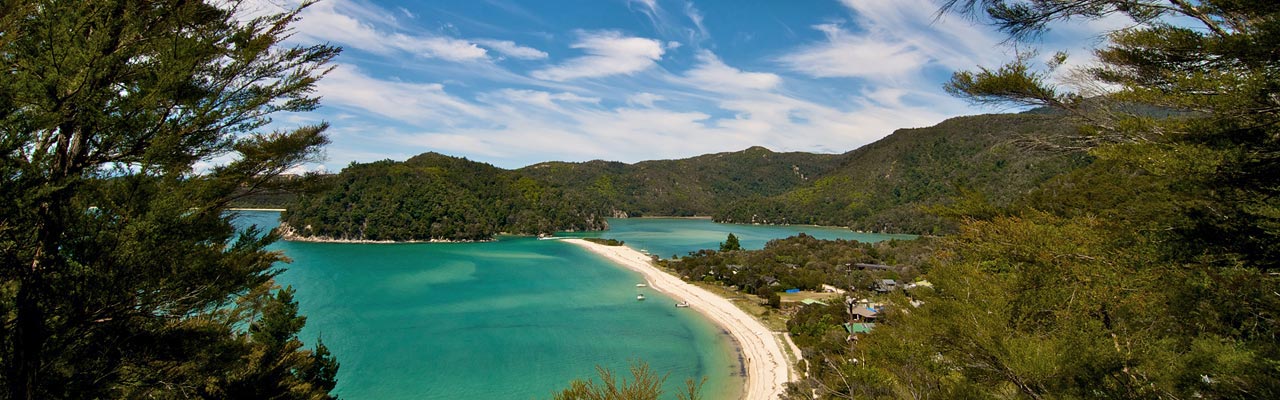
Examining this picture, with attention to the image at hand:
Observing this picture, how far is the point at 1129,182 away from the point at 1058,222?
5.12 meters

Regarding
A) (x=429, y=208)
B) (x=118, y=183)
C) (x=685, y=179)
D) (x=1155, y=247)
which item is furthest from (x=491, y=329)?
(x=685, y=179)

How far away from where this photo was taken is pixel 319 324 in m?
22.6

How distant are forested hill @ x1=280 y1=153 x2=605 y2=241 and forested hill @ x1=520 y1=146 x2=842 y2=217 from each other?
3227 cm

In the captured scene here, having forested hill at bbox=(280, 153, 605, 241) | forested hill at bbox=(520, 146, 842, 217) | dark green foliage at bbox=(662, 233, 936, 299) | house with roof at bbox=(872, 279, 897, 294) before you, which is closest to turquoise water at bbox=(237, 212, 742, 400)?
dark green foliage at bbox=(662, 233, 936, 299)

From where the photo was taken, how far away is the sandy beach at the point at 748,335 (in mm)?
14500

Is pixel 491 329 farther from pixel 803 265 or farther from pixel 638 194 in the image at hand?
pixel 638 194

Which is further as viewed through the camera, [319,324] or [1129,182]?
[319,324]

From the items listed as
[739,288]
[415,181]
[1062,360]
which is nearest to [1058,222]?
[1062,360]

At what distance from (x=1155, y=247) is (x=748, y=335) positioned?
56.8 ft

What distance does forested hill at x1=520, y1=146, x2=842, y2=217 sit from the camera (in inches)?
5143

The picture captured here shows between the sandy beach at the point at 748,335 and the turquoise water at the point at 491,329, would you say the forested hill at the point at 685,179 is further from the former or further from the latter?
the sandy beach at the point at 748,335

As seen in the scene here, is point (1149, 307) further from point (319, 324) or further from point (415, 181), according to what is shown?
point (415, 181)

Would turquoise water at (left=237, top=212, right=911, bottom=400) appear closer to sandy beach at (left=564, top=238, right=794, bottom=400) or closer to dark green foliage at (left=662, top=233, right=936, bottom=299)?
sandy beach at (left=564, top=238, right=794, bottom=400)

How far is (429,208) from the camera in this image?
67.8 metres
